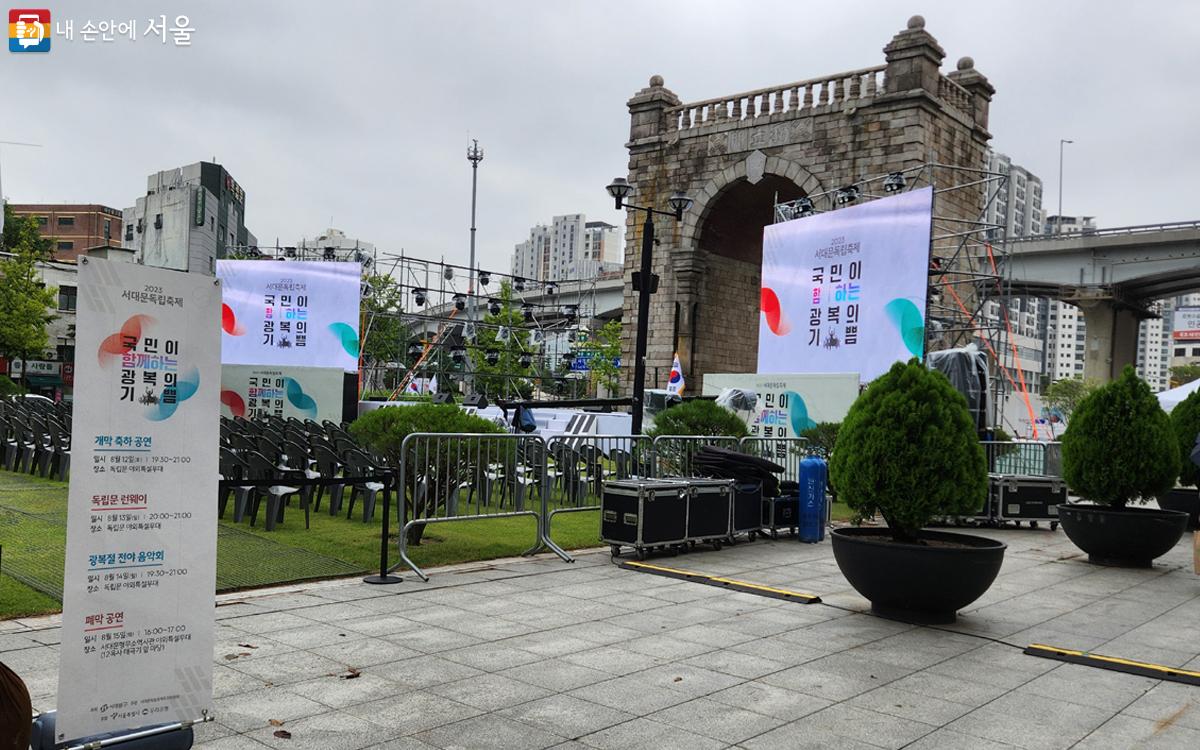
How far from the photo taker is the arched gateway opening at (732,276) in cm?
3017

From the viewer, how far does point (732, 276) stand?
32125mm

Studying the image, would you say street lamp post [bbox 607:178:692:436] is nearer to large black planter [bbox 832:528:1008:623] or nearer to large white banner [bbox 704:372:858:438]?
large white banner [bbox 704:372:858:438]

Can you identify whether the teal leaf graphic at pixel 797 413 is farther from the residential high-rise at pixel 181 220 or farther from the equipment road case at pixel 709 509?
the residential high-rise at pixel 181 220

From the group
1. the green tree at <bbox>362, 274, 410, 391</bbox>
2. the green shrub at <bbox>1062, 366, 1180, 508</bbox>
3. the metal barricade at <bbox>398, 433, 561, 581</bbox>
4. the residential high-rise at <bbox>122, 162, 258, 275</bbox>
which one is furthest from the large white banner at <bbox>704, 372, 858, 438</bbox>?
the green tree at <bbox>362, 274, 410, 391</bbox>

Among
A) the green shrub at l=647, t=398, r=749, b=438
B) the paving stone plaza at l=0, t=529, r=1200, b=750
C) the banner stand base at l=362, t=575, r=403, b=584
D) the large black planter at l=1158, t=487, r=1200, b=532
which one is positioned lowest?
the banner stand base at l=362, t=575, r=403, b=584

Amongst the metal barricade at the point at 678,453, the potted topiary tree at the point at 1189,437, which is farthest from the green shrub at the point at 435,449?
the potted topiary tree at the point at 1189,437

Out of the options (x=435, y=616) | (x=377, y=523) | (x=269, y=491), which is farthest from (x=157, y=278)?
(x=377, y=523)

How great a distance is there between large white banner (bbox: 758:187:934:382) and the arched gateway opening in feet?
27.5

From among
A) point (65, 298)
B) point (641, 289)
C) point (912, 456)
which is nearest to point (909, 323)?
point (641, 289)

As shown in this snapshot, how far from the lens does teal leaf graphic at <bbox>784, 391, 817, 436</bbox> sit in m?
17.2

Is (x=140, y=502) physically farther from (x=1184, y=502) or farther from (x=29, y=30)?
(x=29, y=30)

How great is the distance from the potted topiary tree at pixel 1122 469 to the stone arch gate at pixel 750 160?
16.2 m

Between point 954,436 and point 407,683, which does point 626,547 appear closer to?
point 954,436

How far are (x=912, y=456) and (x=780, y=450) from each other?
750cm
